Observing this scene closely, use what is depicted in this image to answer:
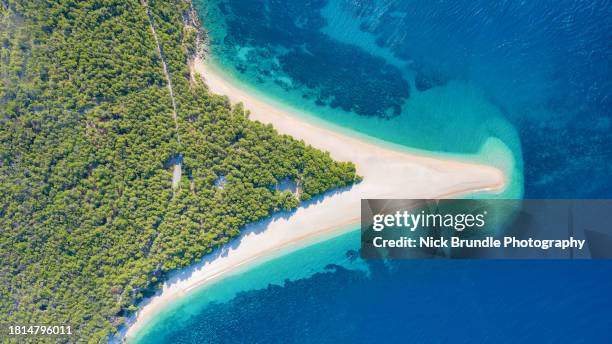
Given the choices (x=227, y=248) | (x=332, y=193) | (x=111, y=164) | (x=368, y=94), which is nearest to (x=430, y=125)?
(x=368, y=94)

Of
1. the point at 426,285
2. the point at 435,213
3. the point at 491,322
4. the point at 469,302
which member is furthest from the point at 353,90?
the point at 491,322

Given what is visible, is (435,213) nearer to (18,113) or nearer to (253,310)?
(253,310)

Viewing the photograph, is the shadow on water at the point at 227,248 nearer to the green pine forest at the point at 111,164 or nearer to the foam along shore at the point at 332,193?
the foam along shore at the point at 332,193

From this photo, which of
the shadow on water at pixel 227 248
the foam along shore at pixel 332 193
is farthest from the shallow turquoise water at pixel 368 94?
the shadow on water at pixel 227 248

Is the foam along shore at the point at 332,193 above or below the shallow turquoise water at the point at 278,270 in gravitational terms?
above

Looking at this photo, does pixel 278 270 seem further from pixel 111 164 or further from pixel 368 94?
pixel 368 94

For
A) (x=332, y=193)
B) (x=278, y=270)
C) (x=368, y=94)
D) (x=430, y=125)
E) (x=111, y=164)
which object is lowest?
(x=278, y=270)

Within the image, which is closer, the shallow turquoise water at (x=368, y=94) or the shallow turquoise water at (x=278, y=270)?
the shallow turquoise water at (x=278, y=270)
